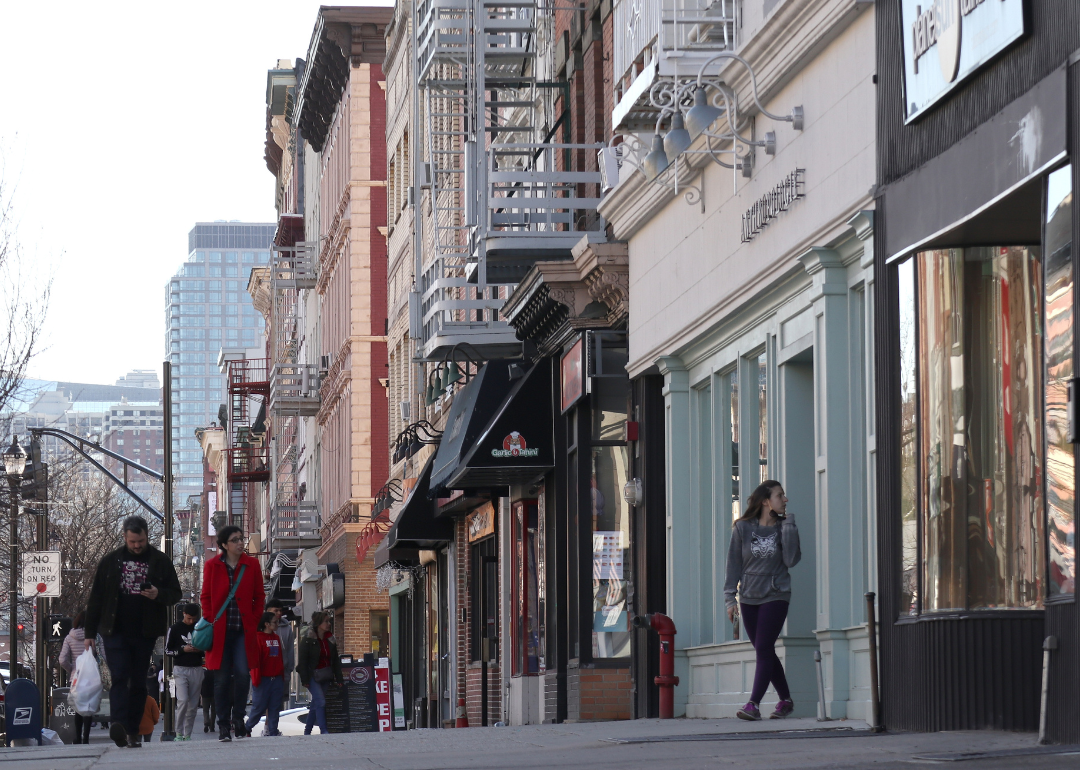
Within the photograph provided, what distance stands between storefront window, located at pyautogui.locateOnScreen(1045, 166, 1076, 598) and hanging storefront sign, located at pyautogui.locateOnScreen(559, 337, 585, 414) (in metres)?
11.2

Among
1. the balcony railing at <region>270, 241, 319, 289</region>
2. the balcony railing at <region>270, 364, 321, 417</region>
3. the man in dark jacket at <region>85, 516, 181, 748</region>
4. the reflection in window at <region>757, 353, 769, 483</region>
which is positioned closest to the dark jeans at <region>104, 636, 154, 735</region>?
the man in dark jacket at <region>85, 516, 181, 748</region>

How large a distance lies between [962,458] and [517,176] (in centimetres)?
1092

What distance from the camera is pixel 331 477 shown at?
166 ft

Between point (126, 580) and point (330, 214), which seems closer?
point (126, 580)

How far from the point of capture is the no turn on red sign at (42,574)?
30.1 meters

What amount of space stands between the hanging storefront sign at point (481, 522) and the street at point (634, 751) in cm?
1251

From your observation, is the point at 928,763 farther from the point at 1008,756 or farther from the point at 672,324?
the point at 672,324

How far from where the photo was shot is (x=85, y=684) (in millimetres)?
22141

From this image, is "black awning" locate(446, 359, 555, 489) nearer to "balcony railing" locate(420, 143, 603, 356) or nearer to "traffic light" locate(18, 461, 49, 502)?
"balcony railing" locate(420, 143, 603, 356)

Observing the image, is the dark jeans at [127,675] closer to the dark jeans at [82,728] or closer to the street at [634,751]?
the street at [634,751]

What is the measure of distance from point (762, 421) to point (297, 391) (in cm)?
3924

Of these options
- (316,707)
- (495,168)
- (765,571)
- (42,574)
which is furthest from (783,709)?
(42,574)

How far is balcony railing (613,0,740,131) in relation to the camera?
49.5 feet

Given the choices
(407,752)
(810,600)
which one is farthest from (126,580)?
(810,600)
